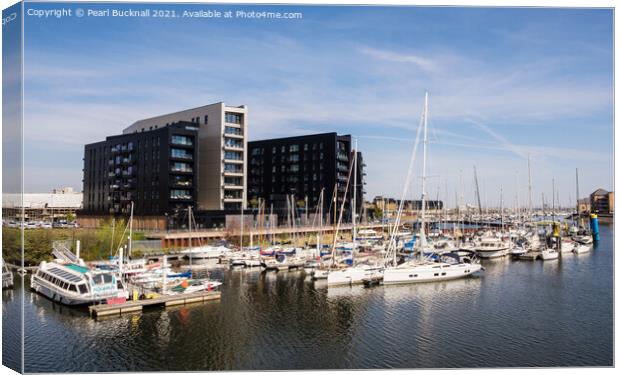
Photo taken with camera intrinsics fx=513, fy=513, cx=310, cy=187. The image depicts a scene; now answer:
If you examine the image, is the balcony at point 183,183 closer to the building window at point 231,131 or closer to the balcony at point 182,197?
the balcony at point 182,197

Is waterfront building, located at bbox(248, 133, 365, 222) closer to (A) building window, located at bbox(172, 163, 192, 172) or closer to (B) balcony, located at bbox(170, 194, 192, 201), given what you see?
(B) balcony, located at bbox(170, 194, 192, 201)

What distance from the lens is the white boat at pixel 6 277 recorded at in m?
15.2

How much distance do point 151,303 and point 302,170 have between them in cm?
5076

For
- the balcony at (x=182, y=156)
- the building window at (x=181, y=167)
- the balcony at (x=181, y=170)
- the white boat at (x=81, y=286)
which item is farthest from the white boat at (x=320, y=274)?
the balcony at (x=182, y=156)

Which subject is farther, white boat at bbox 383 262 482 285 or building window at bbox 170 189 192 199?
building window at bbox 170 189 192 199

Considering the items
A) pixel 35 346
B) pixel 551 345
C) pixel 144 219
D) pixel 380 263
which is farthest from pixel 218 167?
pixel 551 345

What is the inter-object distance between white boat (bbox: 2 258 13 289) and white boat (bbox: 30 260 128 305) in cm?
804

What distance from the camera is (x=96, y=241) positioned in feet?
121

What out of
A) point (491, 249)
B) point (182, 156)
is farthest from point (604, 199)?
point (182, 156)

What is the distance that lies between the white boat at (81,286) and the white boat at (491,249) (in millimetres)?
32136

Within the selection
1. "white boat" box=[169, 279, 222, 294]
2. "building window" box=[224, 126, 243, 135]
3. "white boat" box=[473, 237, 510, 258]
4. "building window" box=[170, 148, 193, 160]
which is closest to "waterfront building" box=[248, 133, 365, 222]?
"building window" box=[224, 126, 243, 135]

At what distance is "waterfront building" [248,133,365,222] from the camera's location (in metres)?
71.0

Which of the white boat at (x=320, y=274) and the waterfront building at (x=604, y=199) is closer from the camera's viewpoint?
the waterfront building at (x=604, y=199)

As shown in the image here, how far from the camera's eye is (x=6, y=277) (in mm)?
15320
